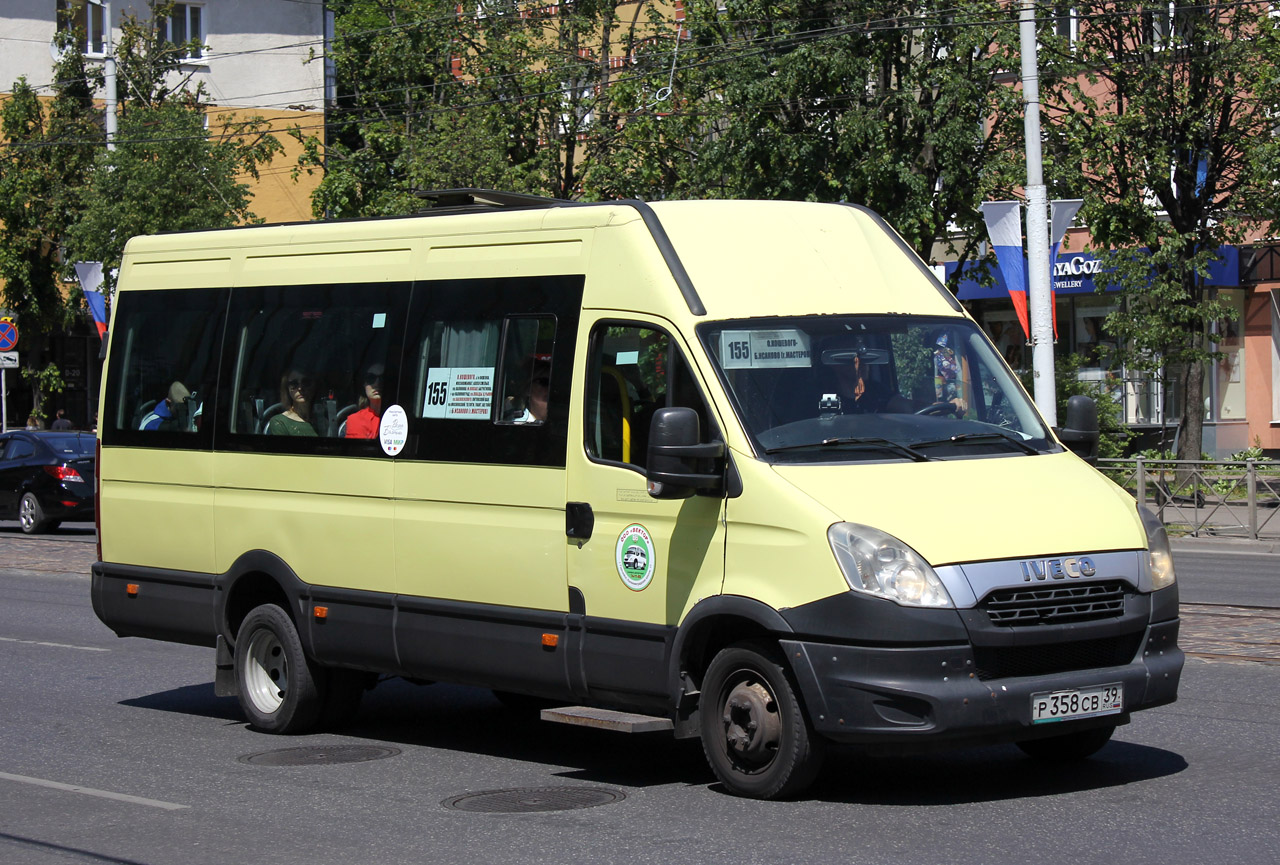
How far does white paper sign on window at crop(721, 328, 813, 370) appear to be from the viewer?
7.66 meters

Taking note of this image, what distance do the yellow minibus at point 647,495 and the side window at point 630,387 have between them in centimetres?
1

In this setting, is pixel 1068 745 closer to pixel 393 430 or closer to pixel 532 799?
pixel 532 799

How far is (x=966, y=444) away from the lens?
761cm

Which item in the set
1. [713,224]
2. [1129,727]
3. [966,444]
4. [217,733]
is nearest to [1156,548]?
[966,444]

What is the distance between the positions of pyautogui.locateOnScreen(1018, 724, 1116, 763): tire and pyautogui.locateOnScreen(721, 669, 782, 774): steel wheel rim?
4.51 feet

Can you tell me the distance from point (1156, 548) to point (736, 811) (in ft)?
6.96

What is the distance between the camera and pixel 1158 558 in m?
7.50

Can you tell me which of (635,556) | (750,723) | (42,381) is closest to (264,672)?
(635,556)

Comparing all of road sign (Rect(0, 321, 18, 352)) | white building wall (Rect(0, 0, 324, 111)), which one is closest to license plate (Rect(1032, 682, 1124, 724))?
road sign (Rect(0, 321, 18, 352))

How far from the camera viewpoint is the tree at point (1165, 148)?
92.6 feet

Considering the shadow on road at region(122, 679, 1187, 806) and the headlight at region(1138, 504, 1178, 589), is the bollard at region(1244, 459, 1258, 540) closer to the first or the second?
the shadow on road at region(122, 679, 1187, 806)

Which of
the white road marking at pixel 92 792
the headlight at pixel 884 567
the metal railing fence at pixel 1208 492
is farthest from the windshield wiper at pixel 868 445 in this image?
the metal railing fence at pixel 1208 492

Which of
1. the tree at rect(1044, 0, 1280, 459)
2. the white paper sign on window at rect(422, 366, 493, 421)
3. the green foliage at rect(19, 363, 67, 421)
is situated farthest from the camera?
the green foliage at rect(19, 363, 67, 421)

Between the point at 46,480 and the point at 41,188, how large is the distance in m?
19.9
